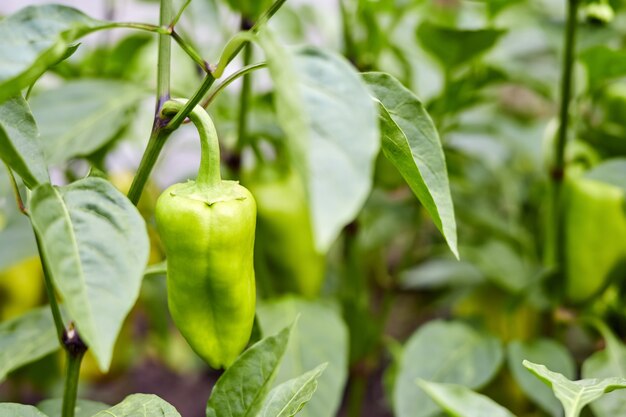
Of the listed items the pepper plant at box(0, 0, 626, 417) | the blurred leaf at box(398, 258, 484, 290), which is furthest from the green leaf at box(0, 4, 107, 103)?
the blurred leaf at box(398, 258, 484, 290)

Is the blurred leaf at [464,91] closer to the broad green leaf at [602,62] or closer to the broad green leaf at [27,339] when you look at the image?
the broad green leaf at [602,62]

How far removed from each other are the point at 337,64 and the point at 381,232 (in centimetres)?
75

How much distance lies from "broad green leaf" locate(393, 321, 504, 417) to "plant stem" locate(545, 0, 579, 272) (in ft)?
0.41

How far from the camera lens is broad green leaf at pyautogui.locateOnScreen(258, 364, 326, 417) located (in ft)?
1.46

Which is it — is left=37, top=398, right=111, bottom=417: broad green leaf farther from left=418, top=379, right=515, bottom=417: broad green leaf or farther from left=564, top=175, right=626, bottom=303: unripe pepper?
left=564, top=175, right=626, bottom=303: unripe pepper

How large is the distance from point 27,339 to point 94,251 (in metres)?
0.32

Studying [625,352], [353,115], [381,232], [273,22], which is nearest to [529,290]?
[625,352]

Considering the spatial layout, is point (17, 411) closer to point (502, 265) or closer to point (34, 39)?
point (34, 39)

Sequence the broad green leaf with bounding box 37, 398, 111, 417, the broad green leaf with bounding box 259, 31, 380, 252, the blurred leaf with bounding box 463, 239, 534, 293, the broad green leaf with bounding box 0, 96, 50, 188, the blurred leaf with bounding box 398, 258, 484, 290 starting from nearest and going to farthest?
the broad green leaf with bounding box 259, 31, 380, 252
the broad green leaf with bounding box 0, 96, 50, 188
the broad green leaf with bounding box 37, 398, 111, 417
the blurred leaf with bounding box 463, 239, 534, 293
the blurred leaf with bounding box 398, 258, 484, 290

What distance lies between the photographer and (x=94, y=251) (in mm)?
354

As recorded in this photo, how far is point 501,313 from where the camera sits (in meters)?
1.04

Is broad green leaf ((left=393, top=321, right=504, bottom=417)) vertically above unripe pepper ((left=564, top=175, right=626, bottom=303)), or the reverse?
unripe pepper ((left=564, top=175, right=626, bottom=303))

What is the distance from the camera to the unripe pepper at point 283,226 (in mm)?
846

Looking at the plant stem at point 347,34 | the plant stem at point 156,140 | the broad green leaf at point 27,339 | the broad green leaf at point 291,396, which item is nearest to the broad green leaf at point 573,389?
the broad green leaf at point 291,396
